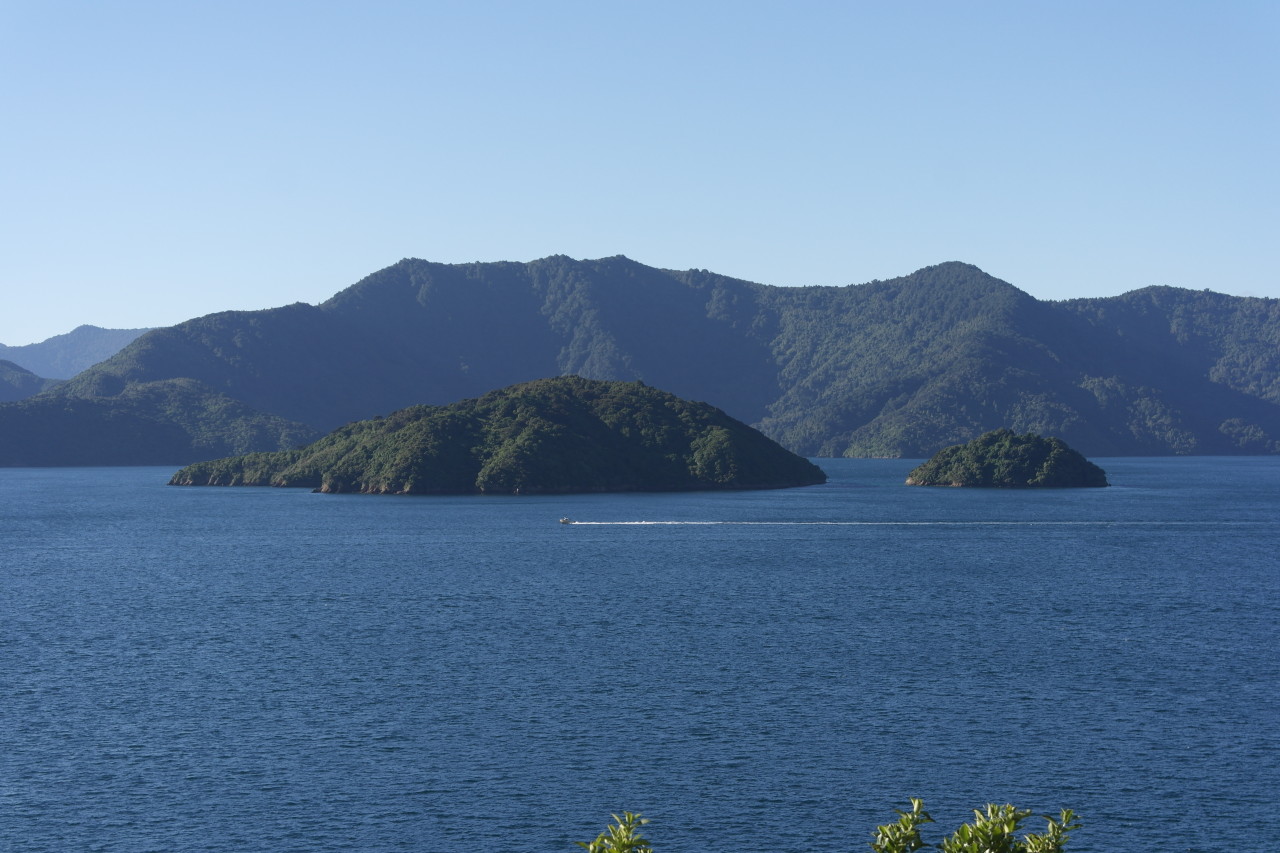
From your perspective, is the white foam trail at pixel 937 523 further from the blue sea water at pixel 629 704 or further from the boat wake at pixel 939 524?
the blue sea water at pixel 629 704

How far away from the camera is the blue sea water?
5353cm

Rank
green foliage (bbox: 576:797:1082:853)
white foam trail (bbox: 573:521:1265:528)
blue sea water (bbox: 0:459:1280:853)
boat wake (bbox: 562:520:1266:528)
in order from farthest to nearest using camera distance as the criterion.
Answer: white foam trail (bbox: 573:521:1265:528), boat wake (bbox: 562:520:1266:528), blue sea water (bbox: 0:459:1280:853), green foliage (bbox: 576:797:1082:853)

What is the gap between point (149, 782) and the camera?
57719mm

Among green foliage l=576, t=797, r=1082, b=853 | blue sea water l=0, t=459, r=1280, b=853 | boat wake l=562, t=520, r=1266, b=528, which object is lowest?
blue sea water l=0, t=459, r=1280, b=853

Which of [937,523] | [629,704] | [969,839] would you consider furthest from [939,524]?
[969,839]

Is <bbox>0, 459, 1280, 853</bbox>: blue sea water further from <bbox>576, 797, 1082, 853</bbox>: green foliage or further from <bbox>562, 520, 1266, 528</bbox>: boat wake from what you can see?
<bbox>562, 520, 1266, 528</bbox>: boat wake

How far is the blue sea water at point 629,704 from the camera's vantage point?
53.5 metres

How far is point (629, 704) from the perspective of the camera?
71.1 m

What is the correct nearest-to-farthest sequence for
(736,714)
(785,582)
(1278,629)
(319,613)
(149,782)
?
(149,782) → (736,714) → (1278,629) → (319,613) → (785,582)

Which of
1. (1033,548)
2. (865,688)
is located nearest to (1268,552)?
(1033,548)

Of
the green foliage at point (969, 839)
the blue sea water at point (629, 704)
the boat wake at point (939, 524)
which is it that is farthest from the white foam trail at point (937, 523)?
the green foliage at point (969, 839)

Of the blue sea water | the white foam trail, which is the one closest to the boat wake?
the white foam trail

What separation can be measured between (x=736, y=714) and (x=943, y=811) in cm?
1669

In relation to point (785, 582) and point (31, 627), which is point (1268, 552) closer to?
point (785, 582)
